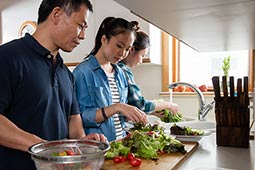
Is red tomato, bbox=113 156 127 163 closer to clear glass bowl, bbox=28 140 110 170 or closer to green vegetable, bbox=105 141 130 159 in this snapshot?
green vegetable, bbox=105 141 130 159

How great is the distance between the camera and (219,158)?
1.08 metres

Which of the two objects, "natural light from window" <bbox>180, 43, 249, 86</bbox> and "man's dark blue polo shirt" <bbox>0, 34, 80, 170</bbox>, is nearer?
"man's dark blue polo shirt" <bbox>0, 34, 80, 170</bbox>

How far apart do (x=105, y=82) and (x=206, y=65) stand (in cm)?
184

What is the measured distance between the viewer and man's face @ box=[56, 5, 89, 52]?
1079mm

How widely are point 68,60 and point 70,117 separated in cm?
204

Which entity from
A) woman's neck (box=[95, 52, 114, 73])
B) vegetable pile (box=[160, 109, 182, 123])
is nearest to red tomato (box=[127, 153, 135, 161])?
woman's neck (box=[95, 52, 114, 73])

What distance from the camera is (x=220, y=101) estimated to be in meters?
1.25

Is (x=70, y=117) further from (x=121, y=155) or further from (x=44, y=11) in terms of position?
(x=44, y=11)

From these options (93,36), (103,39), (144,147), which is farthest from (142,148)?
(93,36)

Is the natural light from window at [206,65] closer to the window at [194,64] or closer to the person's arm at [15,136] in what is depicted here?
the window at [194,64]

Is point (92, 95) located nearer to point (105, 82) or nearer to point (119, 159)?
point (105, 82)

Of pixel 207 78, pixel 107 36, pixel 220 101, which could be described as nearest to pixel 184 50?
pixel 207 78

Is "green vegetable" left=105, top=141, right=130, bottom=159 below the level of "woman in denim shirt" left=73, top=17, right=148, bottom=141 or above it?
below

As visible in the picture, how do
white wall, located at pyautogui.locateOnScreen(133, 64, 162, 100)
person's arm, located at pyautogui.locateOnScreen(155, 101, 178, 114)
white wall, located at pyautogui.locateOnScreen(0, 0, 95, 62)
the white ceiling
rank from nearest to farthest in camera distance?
the white ceiling
person's arm, located at pyautogui.locateOnScreen(155, 101, 178, 114)
white wall, located at pyautogui.locateOnScreen(133, 64, 162, 100)
white wall, located at pyautogui.locateOnScreen(0, 0, 95, 62)
